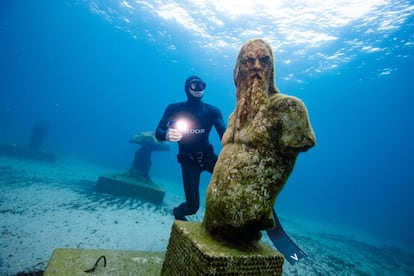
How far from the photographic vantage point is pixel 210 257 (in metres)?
1.82

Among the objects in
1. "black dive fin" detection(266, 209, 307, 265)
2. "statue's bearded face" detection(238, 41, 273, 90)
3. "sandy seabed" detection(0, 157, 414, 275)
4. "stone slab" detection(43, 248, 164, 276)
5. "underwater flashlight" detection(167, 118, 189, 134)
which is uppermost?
"statue's bearded face" detection(238, 41, 273, 90)

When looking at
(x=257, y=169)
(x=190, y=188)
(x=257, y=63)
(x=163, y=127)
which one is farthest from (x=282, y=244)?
(x=163, y=127)

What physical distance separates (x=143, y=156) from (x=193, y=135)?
8.92 m

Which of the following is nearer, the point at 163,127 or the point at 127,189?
the point at 163,127

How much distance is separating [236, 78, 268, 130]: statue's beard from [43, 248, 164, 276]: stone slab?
245 cm

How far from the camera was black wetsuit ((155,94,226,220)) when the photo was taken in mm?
4609

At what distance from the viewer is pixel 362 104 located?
168 feet

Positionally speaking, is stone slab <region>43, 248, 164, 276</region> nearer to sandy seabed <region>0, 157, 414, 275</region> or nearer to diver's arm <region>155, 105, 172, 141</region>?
sandy seabed <region>0, 157, 414, 275</region>

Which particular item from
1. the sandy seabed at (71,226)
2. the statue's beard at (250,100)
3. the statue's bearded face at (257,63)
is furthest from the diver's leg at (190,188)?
the statue's bearded face at (257,63)

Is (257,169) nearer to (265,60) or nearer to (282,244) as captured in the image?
(265,60)

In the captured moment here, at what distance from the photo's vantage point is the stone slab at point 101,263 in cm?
284

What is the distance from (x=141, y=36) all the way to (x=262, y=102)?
156 feet

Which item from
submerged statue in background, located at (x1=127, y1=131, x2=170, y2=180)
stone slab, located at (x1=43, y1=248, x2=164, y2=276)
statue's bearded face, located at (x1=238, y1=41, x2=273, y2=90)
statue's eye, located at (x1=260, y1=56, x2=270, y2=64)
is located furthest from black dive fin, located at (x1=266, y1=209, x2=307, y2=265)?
submerged statue in background, located at (x1=127, y1=131, x2=170, y2=180)

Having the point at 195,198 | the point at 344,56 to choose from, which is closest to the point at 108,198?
the point at 195,198
